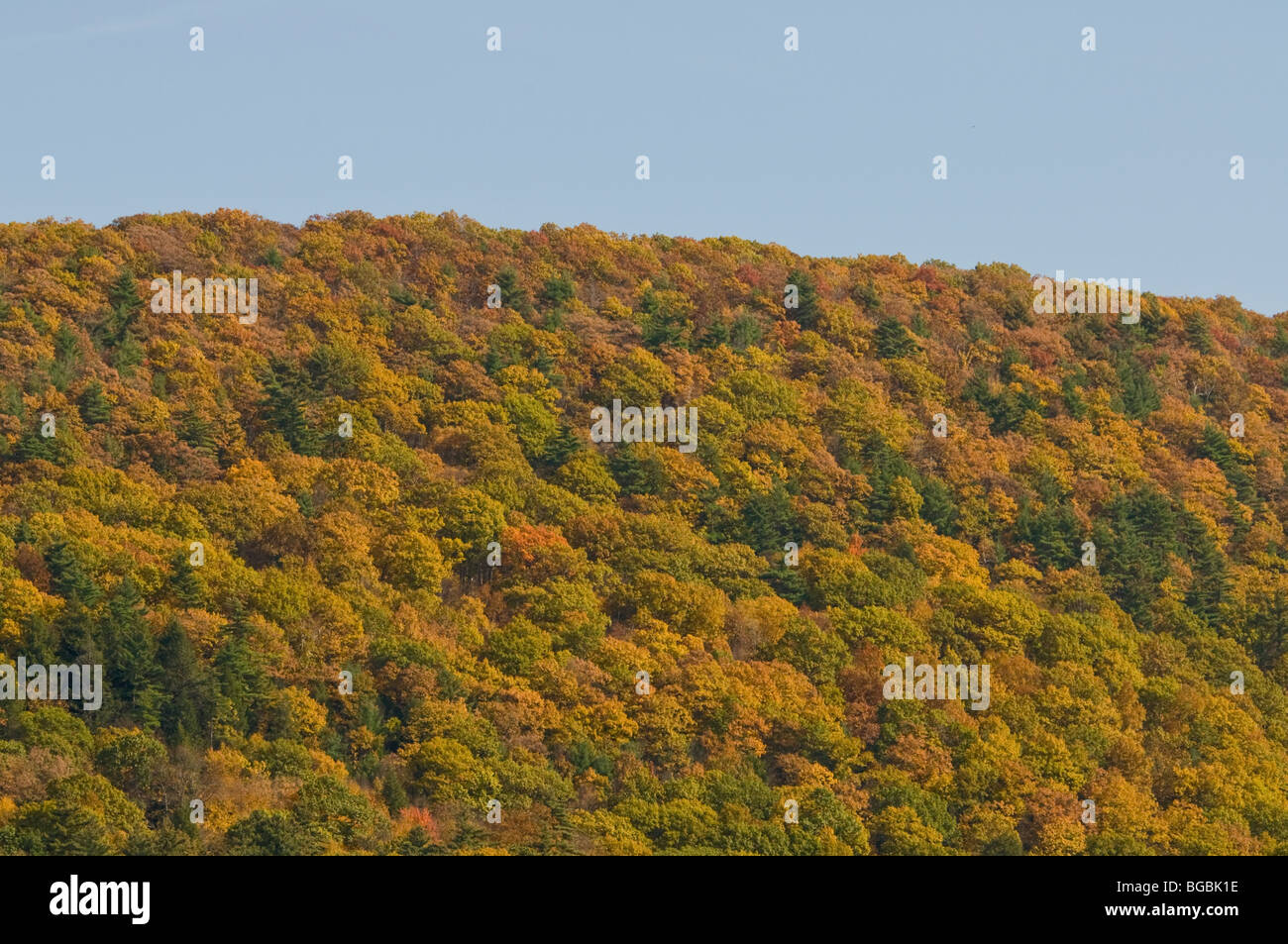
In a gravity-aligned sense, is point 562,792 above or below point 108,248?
below

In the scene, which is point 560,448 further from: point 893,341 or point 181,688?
point 181,688

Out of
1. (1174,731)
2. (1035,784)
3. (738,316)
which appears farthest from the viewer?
(738,316)

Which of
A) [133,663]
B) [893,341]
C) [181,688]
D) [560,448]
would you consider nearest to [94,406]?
[560,448]

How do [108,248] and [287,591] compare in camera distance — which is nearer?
[287,591]

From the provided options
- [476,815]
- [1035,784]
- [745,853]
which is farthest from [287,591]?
[1035,784]

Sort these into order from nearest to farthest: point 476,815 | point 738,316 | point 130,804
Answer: point 130,804, point 476,815, point 738,316

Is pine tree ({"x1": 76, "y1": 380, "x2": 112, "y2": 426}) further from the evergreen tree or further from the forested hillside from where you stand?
the evergreen tree

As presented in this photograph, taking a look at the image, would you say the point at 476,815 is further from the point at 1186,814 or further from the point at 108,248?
the point at 108,248

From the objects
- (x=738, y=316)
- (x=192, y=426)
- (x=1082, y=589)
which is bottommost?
(x=1082, y=589)

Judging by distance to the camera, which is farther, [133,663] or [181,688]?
[181,688]
